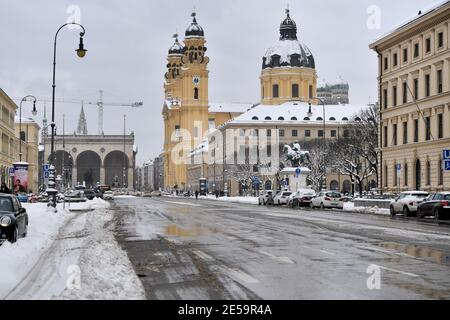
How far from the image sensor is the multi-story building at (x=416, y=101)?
61891mm

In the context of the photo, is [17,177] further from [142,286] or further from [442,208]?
[142,286]

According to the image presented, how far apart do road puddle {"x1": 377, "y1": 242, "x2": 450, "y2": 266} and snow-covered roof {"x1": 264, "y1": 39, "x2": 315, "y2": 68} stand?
146 metres

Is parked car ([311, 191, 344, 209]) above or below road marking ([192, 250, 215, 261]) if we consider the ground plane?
above

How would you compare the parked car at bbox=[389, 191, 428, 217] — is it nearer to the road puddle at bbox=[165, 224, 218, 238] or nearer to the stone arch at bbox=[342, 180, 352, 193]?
the road puddle at bbox=[165, 224, 218, 238]

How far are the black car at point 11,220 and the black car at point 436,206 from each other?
2166cm

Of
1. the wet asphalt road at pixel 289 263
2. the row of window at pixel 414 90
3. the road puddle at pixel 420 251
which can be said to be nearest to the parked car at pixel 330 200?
the row of window at pixel 414 90

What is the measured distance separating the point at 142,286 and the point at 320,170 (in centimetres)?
9982

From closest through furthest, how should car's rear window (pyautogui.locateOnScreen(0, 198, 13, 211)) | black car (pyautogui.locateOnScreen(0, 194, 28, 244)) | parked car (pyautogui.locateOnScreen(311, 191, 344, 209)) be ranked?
black car (pyautogui.locateOnScreen(0, 194, 28, 244)), car's rear window (pyautogui.locateOnScreen(0, 198, 13, 211)), parked car (pyautogui.locateOnScreen(311, 191, 344, 209))

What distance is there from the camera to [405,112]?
70.5 m

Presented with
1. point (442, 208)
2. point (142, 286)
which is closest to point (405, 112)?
point (442, 208)

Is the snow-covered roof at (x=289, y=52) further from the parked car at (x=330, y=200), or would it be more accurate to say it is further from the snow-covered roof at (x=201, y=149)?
the parked car at (x=330, y=200)

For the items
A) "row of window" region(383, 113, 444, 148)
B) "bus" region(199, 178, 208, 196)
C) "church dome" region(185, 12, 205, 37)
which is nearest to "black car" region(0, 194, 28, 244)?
"row of window" region(383, 113, 444, 148)

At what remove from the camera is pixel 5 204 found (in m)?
20.9

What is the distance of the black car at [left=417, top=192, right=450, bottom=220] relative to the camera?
36.5m
